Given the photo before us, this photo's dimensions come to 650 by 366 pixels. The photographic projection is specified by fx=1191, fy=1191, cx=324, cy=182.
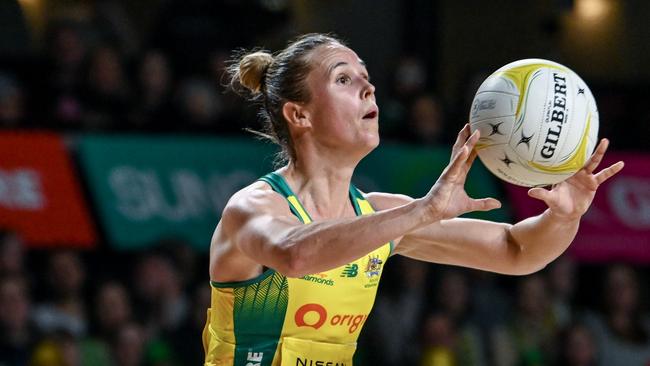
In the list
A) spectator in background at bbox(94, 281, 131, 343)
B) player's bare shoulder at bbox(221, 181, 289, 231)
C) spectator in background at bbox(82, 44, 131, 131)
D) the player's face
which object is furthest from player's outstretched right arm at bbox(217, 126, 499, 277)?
spectator in background at bbox(82, 44, 131, 131)

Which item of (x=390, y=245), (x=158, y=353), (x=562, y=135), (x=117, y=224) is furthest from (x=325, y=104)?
(x=117, y=224)

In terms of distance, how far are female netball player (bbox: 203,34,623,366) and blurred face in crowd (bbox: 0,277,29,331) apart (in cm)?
276

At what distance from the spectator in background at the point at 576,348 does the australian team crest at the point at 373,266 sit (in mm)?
3776

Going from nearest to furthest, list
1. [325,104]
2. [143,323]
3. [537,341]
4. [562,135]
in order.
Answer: [562,135]
[325,104]
[143,323]
[537,341]

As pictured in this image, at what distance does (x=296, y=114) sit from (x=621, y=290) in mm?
4401

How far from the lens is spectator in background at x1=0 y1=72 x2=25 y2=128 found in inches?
277

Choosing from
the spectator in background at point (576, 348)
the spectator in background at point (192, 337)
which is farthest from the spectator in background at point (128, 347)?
the spectator in background at point (576, 348)

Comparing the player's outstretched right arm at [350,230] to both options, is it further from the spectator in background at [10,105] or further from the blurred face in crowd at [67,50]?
the blurred face in crowd at [67,50]

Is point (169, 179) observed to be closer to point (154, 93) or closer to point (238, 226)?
point (154, 93)

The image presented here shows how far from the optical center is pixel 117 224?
23.9 feet

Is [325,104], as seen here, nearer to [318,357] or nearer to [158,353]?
[318,357]

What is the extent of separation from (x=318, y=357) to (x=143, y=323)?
3.23 meters

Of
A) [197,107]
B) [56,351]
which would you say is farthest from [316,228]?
[197,107]

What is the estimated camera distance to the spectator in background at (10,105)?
7039mm
